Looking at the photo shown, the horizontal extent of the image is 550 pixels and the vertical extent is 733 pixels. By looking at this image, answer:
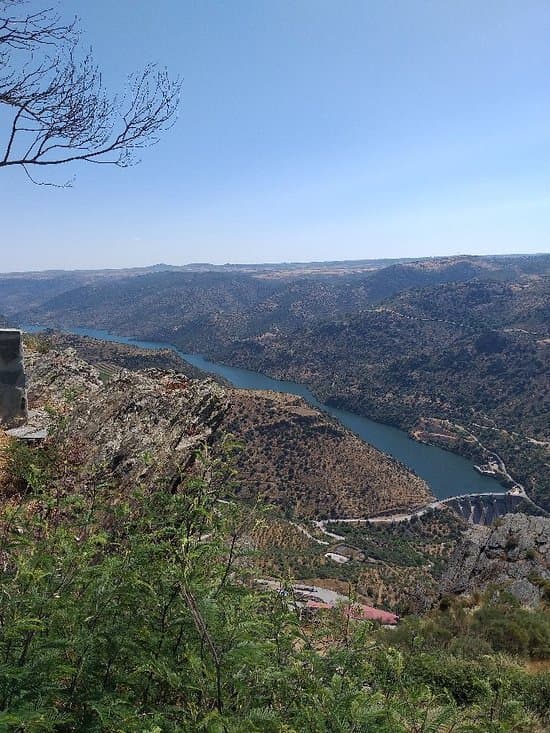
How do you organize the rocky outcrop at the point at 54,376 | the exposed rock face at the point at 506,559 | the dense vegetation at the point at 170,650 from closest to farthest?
the dense vegetation at the point at 170,650 < the rocky outcrop at the point at 54,376 < the exposed rock face at the point at 506,559

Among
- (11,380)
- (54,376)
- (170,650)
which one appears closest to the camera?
(170,650)

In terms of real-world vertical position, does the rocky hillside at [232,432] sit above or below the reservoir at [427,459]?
above

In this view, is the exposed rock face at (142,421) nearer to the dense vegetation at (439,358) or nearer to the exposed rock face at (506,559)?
the exposed rock face at (506,559)

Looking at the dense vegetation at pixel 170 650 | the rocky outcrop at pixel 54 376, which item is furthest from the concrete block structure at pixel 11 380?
the dense vegetation at pixel 170 650

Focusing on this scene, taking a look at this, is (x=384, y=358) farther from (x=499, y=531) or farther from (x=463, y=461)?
(x=499, y=531)

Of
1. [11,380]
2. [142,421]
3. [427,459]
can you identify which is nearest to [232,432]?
[142,421]

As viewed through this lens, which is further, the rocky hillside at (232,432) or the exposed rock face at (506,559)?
the exposed rock face at (506,559)

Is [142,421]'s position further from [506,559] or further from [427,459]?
[427,459]
